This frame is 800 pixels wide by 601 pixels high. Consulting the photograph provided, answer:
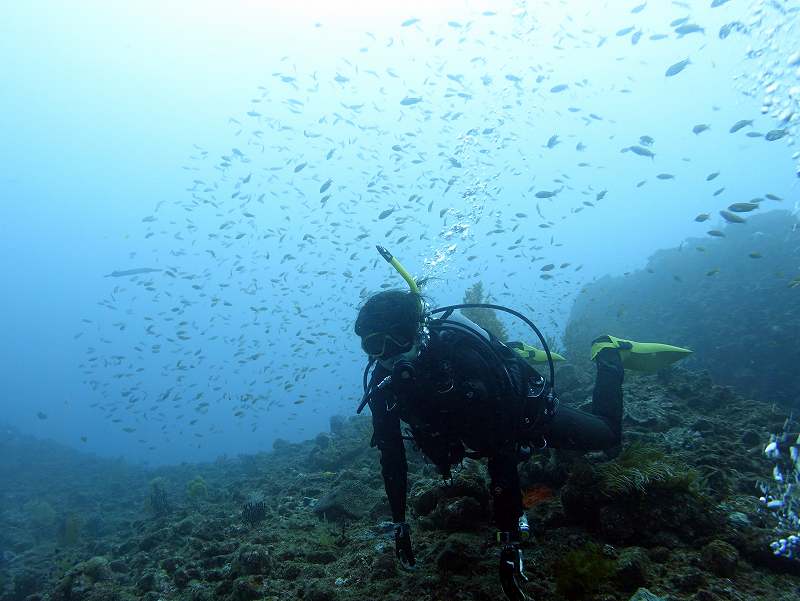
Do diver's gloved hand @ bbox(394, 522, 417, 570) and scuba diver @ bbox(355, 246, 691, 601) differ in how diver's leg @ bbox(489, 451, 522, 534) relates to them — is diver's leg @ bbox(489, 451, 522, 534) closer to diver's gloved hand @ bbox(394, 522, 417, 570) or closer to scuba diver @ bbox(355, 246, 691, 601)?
scuba diver @ bbox(355, 246, 691, 601)

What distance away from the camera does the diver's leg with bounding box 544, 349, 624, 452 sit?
4.58 metres

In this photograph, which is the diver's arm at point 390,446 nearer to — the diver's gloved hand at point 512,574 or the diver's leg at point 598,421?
the diver's gloved hand at point 512,574

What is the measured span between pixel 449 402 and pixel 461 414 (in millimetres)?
144

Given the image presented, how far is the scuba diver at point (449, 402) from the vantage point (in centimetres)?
337

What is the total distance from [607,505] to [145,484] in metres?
23.4

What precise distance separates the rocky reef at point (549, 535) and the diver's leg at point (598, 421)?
22 centimetres

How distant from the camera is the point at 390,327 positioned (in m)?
3.77

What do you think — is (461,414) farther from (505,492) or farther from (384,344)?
(384,344)

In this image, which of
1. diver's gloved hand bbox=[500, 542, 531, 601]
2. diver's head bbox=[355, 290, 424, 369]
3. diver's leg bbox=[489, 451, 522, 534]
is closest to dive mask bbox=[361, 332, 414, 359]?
diver's head bbox=[355, 290, 424, 369]

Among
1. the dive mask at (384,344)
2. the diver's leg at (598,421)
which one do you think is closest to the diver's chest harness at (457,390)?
the dive mask at (384,344)


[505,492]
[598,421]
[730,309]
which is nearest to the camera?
[505,492]

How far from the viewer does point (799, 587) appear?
2979 millimetres

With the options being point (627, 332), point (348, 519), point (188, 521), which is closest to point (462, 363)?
point (348, 519)

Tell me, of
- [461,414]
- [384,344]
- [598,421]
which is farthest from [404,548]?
[598,421]
